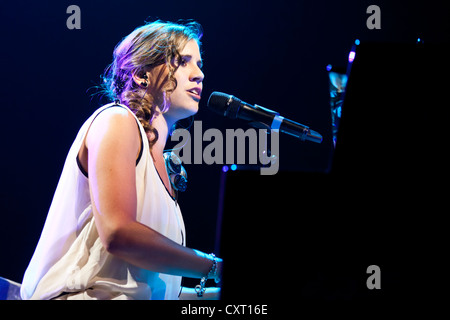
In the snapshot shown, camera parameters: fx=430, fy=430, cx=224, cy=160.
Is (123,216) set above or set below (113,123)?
below

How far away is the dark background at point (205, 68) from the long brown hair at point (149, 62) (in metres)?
1.18

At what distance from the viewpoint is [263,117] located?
170 centimetres

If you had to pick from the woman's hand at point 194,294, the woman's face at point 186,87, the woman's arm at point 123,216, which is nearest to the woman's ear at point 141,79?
the woman's face at point 186,87

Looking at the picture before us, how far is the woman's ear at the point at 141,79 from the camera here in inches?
72.2

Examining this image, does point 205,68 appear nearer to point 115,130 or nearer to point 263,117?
point 263,117

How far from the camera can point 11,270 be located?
9.80 ft

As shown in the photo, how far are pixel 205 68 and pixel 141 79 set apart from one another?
51.1 inches

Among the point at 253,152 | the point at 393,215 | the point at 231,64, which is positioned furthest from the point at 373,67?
the point at 231,64

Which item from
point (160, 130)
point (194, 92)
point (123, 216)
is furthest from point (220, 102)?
point (123, 216)

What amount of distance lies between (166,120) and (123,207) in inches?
26.2

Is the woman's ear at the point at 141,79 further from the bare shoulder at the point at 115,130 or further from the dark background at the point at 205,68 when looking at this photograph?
the dark background at the point at 205,68

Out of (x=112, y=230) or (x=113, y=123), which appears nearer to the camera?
(x=112, y=230)

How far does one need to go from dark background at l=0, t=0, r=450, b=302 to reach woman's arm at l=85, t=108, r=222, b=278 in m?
1.74
